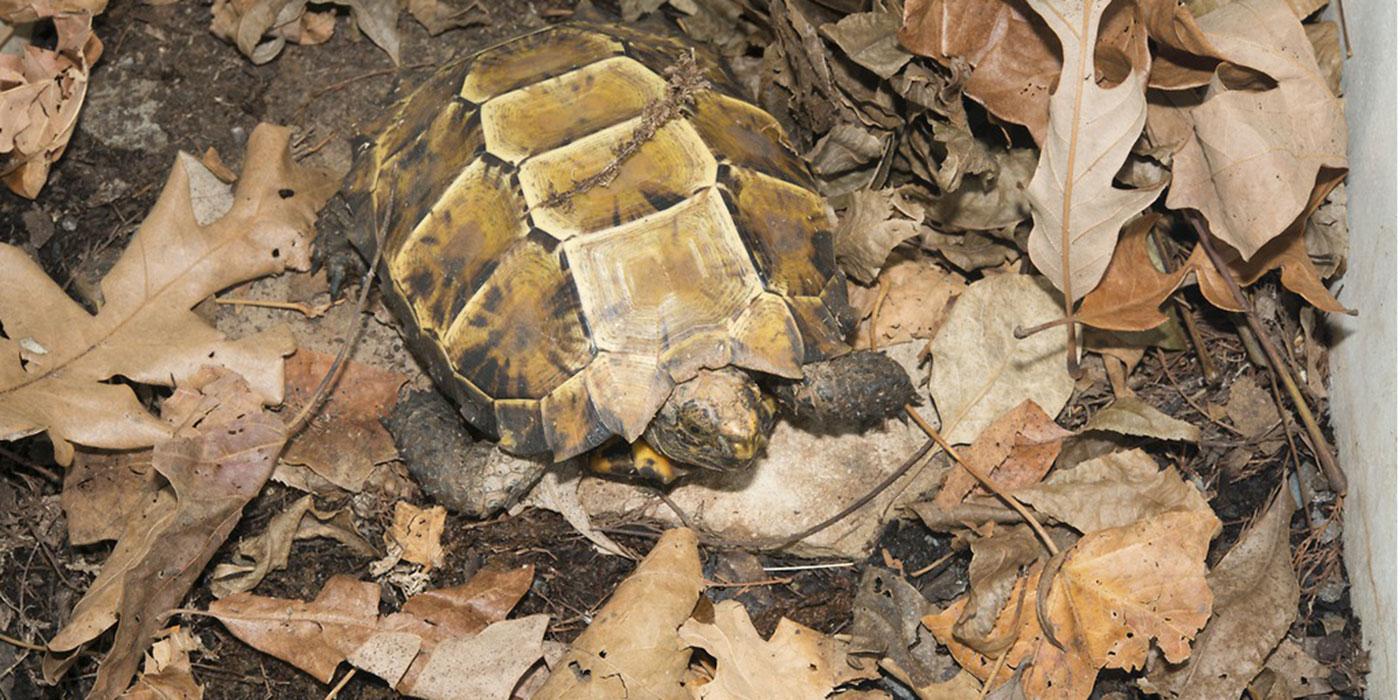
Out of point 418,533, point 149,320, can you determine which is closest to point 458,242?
point 418,533

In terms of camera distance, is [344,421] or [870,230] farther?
[344,421]

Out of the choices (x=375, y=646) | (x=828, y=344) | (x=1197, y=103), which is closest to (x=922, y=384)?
(x=828, y=344)

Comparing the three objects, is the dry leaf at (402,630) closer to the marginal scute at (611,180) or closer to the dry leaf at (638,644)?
the dry leaf at (638,644)

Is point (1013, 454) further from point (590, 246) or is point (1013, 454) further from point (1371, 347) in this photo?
point (590, 246)

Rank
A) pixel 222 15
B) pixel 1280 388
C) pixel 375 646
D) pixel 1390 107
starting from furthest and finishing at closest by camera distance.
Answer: pixel 222 15 → pixel 1280 388 → pixel 375 646 → pixel 1390 107

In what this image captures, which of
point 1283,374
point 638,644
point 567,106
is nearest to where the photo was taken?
point 638,644

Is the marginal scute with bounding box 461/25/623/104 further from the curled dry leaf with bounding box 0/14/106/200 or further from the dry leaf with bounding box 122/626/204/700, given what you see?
the dry leaf with bounding box 122/626/204/700

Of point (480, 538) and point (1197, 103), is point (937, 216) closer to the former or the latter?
point (1197, 103)
